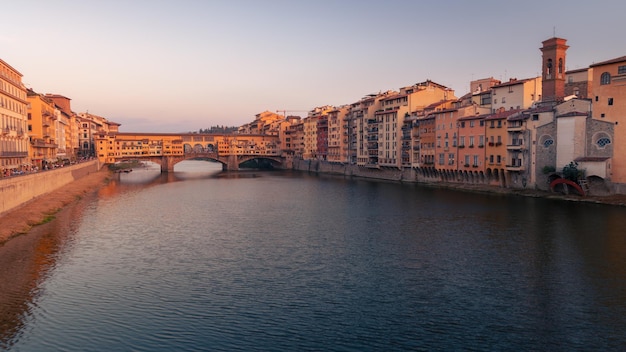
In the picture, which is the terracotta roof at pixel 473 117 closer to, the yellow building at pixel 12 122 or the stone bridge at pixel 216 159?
the yellow building at pixel 12 122

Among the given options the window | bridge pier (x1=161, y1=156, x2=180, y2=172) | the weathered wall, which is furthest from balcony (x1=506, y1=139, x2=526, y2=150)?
bridge pier (x1=161, y1=156, x2=180, y2=172)

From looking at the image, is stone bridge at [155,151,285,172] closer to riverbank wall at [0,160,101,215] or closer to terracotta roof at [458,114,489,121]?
riverbank wall at [0,160,101,215]

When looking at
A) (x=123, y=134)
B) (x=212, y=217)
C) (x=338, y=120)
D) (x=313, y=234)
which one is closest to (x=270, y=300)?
(x=313, y=234)

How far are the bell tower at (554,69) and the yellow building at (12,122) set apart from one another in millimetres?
61232

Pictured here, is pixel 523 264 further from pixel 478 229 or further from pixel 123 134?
pixel 123 134

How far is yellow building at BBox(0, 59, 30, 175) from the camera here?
155ft

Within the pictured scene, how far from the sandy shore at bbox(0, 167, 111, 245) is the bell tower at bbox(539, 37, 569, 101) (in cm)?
5649

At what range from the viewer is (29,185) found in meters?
41.1

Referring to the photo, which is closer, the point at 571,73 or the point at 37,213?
the point at 37,213

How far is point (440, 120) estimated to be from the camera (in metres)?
68.8

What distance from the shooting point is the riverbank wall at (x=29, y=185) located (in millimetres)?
33875

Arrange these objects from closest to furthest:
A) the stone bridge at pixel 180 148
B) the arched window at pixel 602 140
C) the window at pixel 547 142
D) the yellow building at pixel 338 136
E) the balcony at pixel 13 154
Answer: the arched window at pixel 602 140
the balcony at pixel 13 154
the window at pixel 547 142
the yellow building at pixel 338 136
the stone bridge at pixel 180 148

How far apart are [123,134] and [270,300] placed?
99.9 meters

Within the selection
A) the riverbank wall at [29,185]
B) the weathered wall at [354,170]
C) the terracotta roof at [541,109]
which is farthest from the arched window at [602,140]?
the riverbank wall at [29,185]
